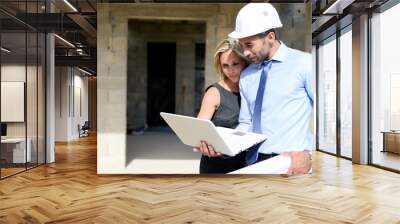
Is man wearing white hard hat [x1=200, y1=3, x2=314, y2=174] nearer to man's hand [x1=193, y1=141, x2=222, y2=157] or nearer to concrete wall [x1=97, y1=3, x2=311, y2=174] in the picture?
man's hand [x1=193, y1=141, x2=222, y2=157]

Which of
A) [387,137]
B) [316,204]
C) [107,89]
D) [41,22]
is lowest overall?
[316,204]

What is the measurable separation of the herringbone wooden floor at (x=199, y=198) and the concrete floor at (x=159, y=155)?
252 mm

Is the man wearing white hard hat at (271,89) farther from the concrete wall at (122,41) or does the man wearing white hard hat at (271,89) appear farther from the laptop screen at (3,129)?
the laptop screen at (3,129)

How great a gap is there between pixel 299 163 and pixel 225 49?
5.82ft

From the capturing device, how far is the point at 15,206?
4641 mm

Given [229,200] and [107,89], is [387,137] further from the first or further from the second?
[107,89]

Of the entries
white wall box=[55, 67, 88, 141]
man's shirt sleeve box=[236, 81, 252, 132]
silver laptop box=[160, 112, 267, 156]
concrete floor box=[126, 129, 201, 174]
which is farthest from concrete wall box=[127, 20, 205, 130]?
white wall box=[55, 67, 88, 141]

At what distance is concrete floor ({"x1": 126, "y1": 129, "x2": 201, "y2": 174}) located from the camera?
5.49 metres

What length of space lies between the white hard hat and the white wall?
11839 millimetres

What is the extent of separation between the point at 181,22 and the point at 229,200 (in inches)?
93.3

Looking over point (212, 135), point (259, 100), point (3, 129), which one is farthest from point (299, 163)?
point (3, 129)

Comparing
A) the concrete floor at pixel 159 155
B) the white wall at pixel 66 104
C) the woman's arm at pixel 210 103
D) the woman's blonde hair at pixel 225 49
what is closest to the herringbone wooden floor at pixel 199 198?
the concrete floor at pixel 159 155

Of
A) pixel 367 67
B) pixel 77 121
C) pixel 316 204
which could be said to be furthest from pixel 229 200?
pixel 77 121

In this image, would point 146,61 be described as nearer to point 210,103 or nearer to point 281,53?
point 210,103
